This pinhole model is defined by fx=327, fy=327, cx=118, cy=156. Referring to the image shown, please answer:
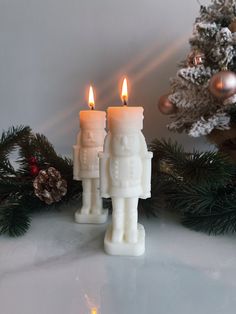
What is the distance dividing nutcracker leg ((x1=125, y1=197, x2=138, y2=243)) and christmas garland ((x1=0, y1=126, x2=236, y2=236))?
0.11 m

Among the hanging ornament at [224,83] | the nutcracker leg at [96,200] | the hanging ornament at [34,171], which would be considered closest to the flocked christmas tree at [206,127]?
the hanging ornament at [224,83]

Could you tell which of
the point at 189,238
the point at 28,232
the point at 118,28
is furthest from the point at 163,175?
the point at 118,28

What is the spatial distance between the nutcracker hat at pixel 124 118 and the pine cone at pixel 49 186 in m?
0.20

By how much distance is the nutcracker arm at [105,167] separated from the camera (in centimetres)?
45

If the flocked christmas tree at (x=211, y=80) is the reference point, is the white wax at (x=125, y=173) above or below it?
below

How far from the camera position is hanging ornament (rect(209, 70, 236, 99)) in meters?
0.56

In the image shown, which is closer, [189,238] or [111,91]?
[189,238]

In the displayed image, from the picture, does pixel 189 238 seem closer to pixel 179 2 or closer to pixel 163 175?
pixel 163 175

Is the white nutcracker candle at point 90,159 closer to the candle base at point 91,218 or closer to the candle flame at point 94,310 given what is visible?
the candle base at point 91,218

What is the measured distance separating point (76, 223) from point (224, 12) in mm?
485

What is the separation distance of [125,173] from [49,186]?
208 mm

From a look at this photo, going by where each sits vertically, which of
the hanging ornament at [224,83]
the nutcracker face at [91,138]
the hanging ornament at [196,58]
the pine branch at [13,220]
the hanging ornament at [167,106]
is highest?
the hanging ornament at [196,58]

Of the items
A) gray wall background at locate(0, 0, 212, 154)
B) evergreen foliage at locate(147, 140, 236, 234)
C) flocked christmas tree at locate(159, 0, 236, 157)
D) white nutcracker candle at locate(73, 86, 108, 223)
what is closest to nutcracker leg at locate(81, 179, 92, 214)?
white nutcracker candle at locate(73, 86, 108, 223)

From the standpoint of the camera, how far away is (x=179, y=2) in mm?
802
